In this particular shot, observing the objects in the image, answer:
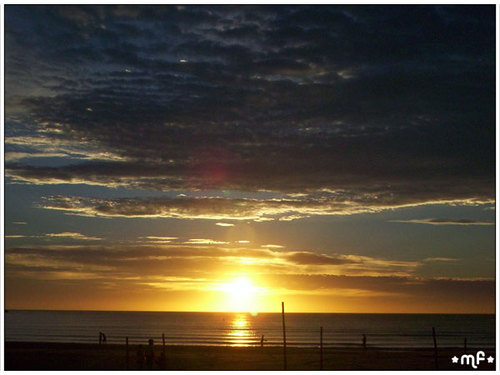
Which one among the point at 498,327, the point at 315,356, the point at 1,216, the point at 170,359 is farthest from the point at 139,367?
the point at 498,327

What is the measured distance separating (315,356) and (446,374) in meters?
16.8

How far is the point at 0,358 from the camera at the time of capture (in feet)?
65.1

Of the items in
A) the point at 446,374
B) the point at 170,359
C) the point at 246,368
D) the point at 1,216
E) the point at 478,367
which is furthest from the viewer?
the point at 170,359

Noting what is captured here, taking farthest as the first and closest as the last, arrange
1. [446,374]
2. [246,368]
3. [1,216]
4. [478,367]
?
[478,367] → [246,368] → [446,374] → [1,216]

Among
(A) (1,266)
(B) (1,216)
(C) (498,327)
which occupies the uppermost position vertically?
(B) (1,216)

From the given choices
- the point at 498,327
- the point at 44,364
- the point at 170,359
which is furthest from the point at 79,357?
the point at 498,327

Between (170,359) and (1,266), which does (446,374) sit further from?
(170,359)

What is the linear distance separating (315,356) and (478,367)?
9428mm

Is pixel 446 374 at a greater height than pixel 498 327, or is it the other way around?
pixel 498 327

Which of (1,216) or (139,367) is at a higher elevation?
(1,216)

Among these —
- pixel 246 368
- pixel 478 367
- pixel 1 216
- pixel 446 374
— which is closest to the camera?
pixel 1 216

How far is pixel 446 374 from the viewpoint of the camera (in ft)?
71.1

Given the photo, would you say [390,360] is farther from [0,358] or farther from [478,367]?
[0,358]

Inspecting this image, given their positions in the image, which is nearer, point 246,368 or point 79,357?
point 246,368
